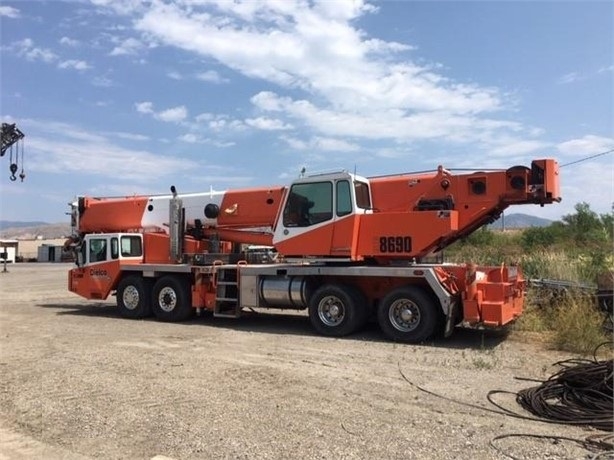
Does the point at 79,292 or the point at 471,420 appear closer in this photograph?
the point at 471,420

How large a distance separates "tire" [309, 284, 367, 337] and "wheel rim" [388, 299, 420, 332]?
794mm

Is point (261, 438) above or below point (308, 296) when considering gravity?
below

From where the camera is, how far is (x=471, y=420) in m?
6.51

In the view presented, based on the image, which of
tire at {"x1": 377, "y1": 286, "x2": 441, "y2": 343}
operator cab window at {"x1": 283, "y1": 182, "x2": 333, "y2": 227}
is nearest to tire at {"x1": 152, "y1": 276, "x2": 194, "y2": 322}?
operator cab window at {"x1": 283, "y1": 182, "x2": 333, "y2": 227}

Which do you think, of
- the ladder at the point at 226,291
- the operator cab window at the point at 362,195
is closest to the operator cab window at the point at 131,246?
the ladder at the point at 226,291

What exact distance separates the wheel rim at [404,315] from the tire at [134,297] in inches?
272

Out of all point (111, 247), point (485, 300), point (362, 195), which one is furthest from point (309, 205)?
point (111, 247)

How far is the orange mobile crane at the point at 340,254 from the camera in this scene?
1157 centimetres

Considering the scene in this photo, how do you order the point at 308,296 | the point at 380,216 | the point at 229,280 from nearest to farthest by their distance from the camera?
the point at 380,216
the point at 308,296
the point at 229,280

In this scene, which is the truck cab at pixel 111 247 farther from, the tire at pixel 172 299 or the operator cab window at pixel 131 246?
the tire at pixel 172 299

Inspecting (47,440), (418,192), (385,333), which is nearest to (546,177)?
(418,192)

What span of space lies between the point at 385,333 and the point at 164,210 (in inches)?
292

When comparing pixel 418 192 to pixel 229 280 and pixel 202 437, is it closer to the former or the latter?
pixel 229 280

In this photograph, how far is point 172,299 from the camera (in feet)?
50.1
